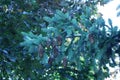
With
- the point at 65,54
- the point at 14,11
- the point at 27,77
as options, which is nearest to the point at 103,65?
the point at 65,54

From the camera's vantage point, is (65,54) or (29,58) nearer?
(65,54)

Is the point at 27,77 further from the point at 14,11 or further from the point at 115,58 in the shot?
the point at 115,58

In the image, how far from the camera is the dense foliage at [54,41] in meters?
3.10

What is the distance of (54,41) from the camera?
3154mm

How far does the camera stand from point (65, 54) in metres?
3.27

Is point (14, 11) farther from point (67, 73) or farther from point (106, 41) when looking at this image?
point (106, 41)

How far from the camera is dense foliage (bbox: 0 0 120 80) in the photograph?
310 cm

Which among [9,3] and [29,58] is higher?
[9,3]

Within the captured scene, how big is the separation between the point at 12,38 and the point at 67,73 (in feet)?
3.97

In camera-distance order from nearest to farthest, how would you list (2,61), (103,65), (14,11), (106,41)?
1. (106,41)
2. (103,65)
3. (2,61)
4. (14,11)

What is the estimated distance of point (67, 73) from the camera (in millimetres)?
5281

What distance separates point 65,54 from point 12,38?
1795mm

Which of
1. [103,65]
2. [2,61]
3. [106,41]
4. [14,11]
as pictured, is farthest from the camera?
[14,11]

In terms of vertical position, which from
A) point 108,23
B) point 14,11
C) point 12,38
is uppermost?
point 14,11
